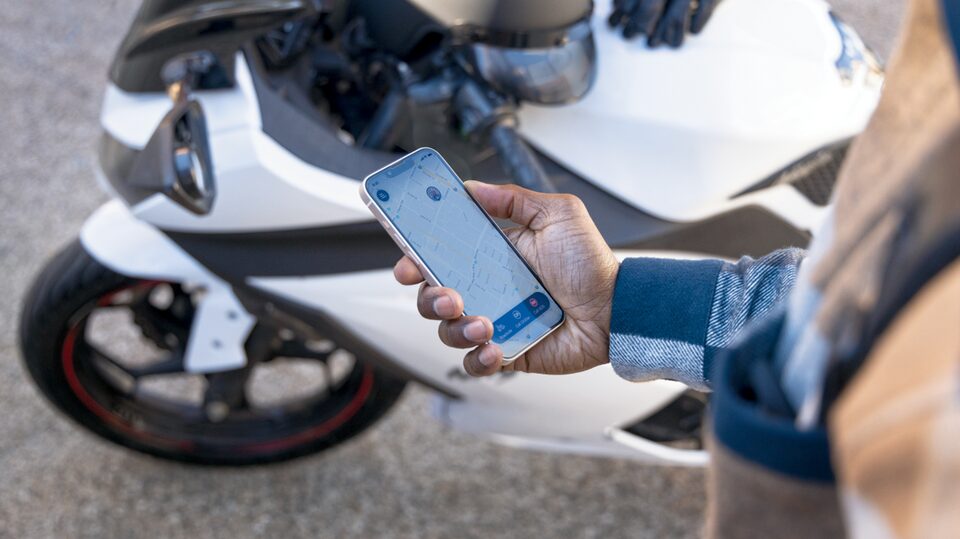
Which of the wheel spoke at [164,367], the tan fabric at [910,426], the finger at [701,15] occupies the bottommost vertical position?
the wheel spoke at [164,367]

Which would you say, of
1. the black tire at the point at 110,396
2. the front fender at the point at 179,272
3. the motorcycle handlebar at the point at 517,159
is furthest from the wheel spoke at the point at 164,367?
the motorcycle handlebar at the point at 517,159

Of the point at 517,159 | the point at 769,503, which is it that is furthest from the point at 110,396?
the point at 769,503

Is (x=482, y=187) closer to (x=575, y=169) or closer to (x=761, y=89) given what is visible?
(x=575, y=169)

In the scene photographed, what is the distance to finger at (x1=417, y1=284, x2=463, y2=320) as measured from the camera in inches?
37.4

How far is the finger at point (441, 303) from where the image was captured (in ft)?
3.12

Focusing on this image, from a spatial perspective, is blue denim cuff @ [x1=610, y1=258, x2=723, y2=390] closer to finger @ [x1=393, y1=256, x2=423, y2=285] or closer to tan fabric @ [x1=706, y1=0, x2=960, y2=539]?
finger @ [x1=393, y1=256, x2=423, y2=285]

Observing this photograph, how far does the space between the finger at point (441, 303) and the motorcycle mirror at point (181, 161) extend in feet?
1.09

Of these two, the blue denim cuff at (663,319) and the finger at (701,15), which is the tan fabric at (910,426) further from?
the finger at (701,15)

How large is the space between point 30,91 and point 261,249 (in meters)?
1.77

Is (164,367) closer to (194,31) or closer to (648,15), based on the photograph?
(194,31)

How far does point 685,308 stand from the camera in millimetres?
960

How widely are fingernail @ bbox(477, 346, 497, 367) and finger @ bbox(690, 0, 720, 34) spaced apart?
53 centimetres

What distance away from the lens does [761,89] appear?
1245 millimetres

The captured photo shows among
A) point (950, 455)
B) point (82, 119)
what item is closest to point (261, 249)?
point (950, 455)
